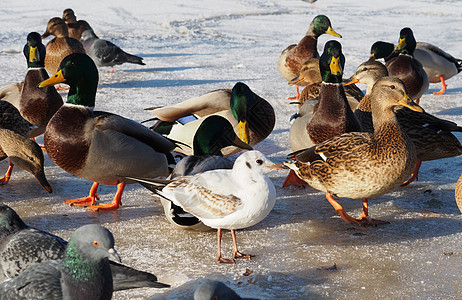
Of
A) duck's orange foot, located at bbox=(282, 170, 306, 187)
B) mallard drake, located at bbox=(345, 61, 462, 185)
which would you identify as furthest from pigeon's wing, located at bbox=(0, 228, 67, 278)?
mallard drake, located at bbox=(345, 61, 462, 185)

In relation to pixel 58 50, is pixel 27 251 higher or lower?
higher

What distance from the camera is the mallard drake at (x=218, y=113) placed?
5.34 metres

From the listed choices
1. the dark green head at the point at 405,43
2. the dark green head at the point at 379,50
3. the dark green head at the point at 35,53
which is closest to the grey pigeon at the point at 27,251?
the dark green head at the point at 35,53

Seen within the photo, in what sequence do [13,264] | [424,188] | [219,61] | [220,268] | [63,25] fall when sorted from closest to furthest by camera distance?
[13,264] → [220,268] → [424,188] → [63,25] → [219,61]

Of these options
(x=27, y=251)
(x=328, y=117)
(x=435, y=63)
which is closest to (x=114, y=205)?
(x=27, y=251)

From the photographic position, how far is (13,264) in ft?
9.68

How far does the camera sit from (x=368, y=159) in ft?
13.2

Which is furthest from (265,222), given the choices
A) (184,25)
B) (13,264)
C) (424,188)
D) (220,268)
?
(184,25)

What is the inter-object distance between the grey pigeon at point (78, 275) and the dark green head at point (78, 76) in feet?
7.33

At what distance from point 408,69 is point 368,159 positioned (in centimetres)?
356

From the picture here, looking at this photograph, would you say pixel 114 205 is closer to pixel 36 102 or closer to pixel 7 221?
pixel 7 221

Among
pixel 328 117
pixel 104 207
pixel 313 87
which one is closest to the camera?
pixel 104 207

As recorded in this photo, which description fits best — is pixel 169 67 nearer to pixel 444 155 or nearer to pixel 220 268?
pixel 444 155

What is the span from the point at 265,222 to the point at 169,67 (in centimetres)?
588
